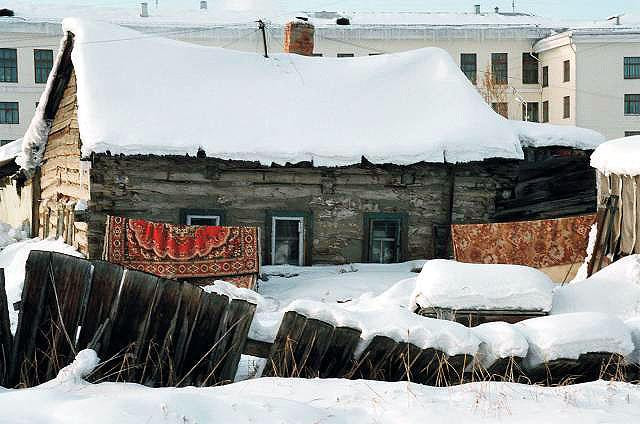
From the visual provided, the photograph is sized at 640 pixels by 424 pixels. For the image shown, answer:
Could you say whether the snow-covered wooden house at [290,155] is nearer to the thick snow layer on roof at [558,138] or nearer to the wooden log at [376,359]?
the thick snow layer on roof at [558,138]

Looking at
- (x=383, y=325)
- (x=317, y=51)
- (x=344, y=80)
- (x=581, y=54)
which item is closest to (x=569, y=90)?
(x=581, y=54)

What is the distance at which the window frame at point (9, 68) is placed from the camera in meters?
41.2

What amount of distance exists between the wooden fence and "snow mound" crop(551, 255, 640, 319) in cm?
469

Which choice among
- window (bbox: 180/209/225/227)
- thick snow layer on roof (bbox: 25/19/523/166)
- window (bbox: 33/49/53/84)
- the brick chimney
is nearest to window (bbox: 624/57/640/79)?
thick snow layer on roof (bbox: 25/19/523/166)

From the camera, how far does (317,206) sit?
15.5 m

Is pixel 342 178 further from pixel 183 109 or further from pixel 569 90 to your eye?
pixel 569 90

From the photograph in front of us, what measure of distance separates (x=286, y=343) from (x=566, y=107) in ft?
129

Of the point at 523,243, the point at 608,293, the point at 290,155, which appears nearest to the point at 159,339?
the point at 608,293

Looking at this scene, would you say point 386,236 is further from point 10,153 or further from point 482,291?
point 10,153

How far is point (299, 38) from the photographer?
20.7 metres

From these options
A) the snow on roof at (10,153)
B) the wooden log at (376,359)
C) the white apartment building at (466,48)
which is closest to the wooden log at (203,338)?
the wooden log at (376,359)

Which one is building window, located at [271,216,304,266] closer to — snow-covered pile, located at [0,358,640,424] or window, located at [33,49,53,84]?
snow-covered pile, located at [0,358,640,424]

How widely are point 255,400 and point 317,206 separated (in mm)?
10677

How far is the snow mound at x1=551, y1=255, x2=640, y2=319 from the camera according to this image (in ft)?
34.4
